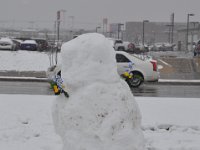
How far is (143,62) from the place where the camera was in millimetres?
19328

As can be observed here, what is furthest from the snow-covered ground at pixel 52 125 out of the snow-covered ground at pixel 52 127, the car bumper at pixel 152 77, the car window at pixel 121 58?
the car bumper at pixel 152 77

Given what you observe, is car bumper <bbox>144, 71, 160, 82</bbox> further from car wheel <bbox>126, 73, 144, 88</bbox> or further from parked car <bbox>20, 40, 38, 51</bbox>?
parked car <bbox>20, 40, 38, 51</bbox>

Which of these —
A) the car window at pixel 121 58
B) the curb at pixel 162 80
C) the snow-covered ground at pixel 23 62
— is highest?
Answer: the car window at pixel 121 58

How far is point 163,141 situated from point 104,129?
13.4 ft

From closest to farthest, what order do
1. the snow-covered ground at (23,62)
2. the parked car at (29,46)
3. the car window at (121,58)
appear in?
the car window at (121,58) → the snow-covered ground at (23,62) → the parked car at (29,46)

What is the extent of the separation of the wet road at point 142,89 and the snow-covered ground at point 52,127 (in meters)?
5.48

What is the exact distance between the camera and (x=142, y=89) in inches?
733

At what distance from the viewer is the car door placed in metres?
18.9

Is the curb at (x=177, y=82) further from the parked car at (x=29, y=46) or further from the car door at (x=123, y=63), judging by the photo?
the parked car at (x=29, y=46)

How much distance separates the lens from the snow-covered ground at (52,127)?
8344mm

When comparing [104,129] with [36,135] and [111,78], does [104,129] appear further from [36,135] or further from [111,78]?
[36,135]

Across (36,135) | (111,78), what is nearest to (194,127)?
(36,135)

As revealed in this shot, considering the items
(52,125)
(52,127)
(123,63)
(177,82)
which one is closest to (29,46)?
(177,82)

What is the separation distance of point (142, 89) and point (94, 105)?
13.8 meters
